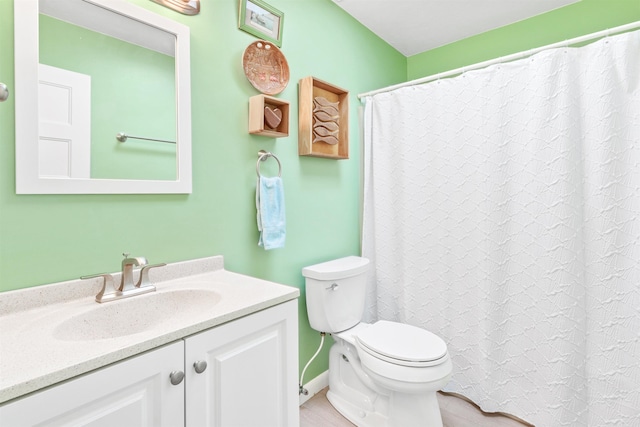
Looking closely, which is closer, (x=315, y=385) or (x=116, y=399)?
(x=116, y=399)

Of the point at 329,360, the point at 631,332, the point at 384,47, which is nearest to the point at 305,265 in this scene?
the point at 329,360

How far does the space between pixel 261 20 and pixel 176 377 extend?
1.55 m

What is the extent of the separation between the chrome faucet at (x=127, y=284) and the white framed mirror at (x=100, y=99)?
26cm

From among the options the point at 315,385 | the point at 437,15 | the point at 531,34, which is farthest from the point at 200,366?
the point at 531,34

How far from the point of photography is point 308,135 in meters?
1.75

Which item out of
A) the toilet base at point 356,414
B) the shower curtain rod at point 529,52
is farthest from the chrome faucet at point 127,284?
the shower curtain rod at point 529,52

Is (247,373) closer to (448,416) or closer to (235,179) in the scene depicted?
(235,179)

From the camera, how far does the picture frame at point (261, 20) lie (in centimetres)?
151

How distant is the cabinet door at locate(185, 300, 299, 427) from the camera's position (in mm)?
871

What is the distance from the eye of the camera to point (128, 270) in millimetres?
1104

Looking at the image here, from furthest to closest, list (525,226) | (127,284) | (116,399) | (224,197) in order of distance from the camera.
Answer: (525,226), (224,197), (127,284), (116,399)

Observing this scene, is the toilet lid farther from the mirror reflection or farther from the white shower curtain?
the mirror reflection

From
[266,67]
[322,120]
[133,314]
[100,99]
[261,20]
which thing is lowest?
[133,314]

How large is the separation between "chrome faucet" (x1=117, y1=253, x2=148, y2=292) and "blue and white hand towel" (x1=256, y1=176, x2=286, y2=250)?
555 mm
